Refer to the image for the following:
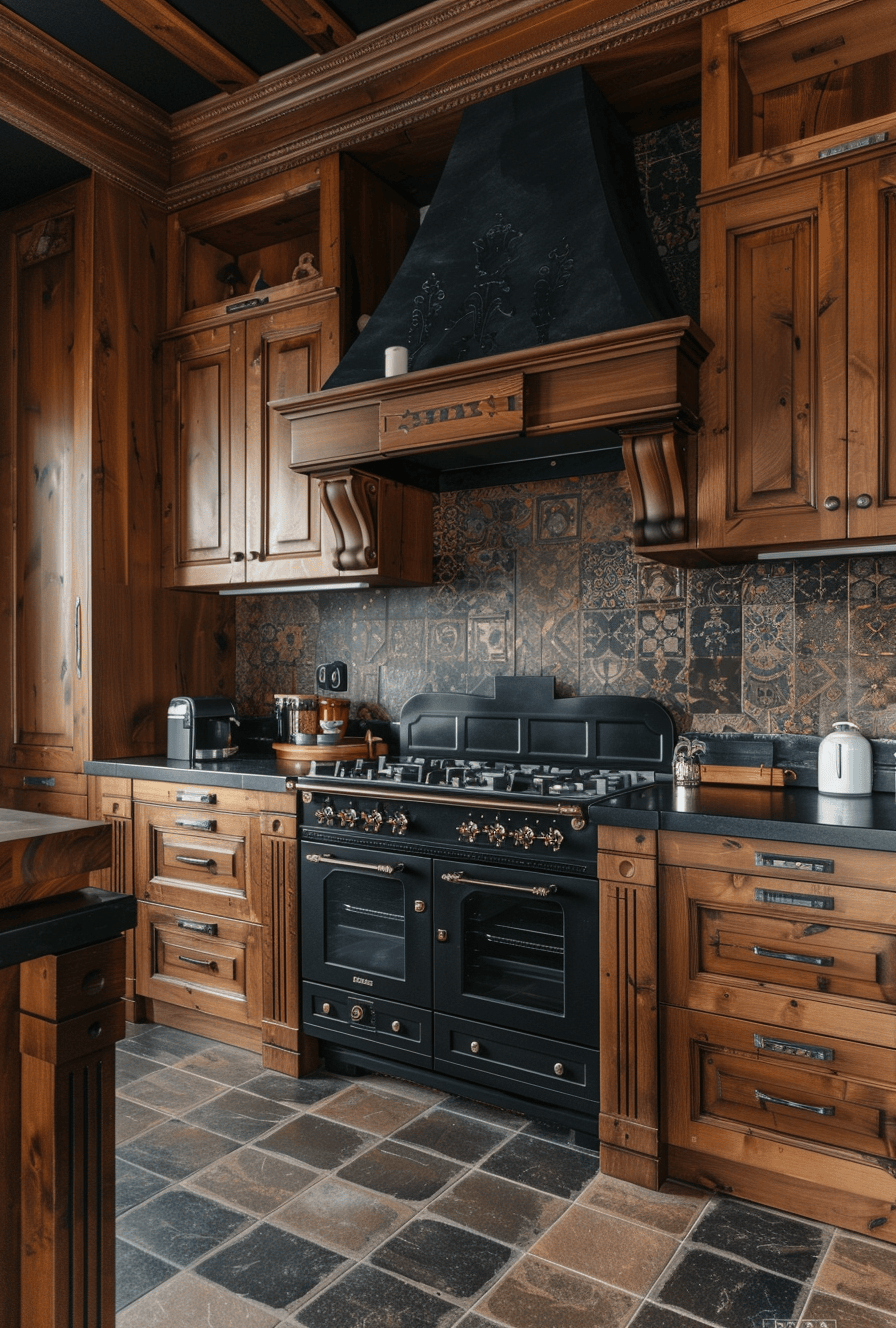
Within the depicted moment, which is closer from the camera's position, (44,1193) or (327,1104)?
(44,1193)

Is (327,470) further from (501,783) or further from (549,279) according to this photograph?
(501,783)

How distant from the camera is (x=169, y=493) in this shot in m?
3.51

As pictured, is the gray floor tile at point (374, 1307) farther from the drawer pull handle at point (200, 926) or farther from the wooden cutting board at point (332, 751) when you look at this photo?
the wooden cutting board at point (332, 751)

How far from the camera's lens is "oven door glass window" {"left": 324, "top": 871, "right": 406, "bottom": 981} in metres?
2.57

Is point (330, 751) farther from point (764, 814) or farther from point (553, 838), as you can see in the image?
point (764, 814)

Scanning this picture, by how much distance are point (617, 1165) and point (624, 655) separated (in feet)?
4.74

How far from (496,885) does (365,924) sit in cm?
53

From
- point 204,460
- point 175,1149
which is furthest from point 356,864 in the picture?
point 204,460

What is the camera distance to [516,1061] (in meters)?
2.32

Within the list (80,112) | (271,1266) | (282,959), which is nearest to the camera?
(271,1266)

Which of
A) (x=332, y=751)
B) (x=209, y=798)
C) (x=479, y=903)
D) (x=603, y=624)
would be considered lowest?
(x=479, y=903)

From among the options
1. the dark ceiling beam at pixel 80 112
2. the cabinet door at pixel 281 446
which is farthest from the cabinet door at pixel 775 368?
the dark ceiling beam at pixel 80 112

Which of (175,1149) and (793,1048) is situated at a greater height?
(793,1048)

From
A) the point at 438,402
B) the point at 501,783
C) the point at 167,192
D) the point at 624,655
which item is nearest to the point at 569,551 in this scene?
the point at 624,655
